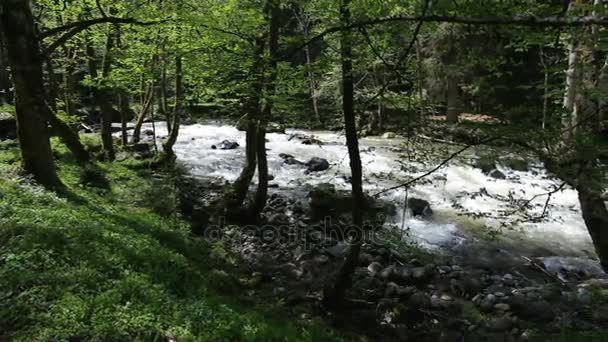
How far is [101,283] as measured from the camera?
17.4 ft

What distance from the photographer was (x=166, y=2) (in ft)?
39.1

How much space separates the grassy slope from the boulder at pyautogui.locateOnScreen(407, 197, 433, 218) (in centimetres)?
662

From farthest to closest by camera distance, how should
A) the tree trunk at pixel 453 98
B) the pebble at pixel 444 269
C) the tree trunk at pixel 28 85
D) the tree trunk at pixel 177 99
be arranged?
the tree trunk at pixel 453 98, the tree trunk at pixel 177 99, the pebble at pixel 444 269, the tree trunk at pixel 28 85

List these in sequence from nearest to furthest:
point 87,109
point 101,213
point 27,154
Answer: point 101,213 → point 27,154 → point 87,109

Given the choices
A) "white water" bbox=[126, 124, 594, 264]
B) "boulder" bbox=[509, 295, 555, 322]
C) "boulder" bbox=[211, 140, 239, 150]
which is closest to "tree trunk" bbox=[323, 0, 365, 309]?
"white water" bbox=[126, 124, 594, 264]

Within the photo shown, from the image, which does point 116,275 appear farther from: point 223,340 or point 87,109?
point 87,109

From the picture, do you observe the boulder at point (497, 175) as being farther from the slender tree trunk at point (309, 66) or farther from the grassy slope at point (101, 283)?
the grassy slope at point (101, 283)

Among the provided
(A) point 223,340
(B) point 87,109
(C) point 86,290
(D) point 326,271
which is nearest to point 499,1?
(A) point 223,340

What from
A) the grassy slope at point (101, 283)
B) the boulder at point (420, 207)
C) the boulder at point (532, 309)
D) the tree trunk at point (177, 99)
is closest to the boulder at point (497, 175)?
the boulder at point (420, 207)

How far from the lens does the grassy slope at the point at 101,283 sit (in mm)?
4504

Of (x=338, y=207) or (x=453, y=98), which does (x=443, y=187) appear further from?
(x=453, y=98)

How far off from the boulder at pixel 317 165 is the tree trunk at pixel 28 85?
10121 millimetres

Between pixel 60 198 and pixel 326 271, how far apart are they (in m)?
5.31

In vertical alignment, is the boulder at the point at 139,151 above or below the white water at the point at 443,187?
above
